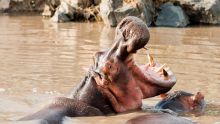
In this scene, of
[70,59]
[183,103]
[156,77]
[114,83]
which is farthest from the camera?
[70,59]

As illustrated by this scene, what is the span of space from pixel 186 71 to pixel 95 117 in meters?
3.04

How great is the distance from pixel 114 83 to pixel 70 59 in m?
3.82

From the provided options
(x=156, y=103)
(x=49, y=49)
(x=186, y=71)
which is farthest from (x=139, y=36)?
(x=49, y=49)

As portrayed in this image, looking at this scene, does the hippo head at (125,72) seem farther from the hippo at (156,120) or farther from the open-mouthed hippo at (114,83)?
the hippo at (156,120)

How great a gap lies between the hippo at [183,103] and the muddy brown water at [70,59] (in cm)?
12

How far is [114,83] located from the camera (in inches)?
192

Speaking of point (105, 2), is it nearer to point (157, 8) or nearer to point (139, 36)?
point (157, 8)

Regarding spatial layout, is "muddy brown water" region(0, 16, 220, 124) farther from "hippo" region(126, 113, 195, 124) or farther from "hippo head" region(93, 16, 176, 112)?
"hippo" region(126, 113, 195, 124)

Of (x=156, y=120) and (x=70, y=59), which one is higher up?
(x=156, y=120)

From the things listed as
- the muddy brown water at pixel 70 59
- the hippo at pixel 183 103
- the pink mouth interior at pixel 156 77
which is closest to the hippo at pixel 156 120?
the muddy brown water at pixel 70 59

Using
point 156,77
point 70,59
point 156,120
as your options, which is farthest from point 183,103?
point 70,59

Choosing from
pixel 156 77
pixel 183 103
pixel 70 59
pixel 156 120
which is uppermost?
pixel 156 77

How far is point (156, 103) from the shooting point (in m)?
5.68

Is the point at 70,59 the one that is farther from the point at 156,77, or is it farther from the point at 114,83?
the point at 114,83
